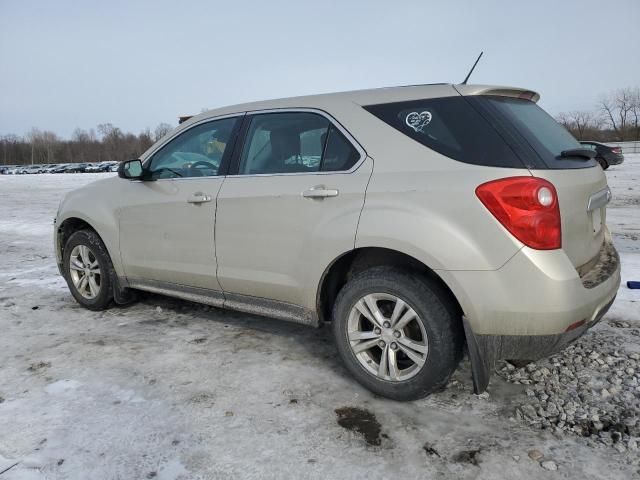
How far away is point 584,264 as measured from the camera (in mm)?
2674

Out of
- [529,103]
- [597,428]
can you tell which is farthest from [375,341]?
[529,103]

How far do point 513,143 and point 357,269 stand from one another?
117cm

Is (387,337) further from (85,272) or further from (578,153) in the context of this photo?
(85,272)

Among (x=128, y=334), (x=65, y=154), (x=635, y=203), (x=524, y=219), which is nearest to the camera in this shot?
(x=524, y=219)

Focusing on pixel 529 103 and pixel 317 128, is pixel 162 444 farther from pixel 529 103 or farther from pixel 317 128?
pixel 529 103

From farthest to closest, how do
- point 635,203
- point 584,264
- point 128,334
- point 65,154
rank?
point 65,154, point 635,203, point 128,334, point 584,264

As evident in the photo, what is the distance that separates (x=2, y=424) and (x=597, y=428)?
125 inches

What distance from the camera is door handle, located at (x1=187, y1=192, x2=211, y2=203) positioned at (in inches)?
143

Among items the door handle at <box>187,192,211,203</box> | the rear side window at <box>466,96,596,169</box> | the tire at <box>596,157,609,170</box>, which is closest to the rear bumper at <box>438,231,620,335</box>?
the rear side window at <box>466,96,596,169</box>

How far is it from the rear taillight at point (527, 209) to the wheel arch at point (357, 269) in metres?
0.45

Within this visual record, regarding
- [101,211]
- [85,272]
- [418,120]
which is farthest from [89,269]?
[418,120]

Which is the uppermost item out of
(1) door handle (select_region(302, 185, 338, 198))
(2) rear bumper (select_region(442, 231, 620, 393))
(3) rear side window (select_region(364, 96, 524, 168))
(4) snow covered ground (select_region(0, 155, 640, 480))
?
(3) rear side window (select_region(364, 96, 524, 168))

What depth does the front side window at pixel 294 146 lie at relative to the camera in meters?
3.08

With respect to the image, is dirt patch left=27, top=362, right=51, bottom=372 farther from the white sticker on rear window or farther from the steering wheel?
the white sticker on rear window
